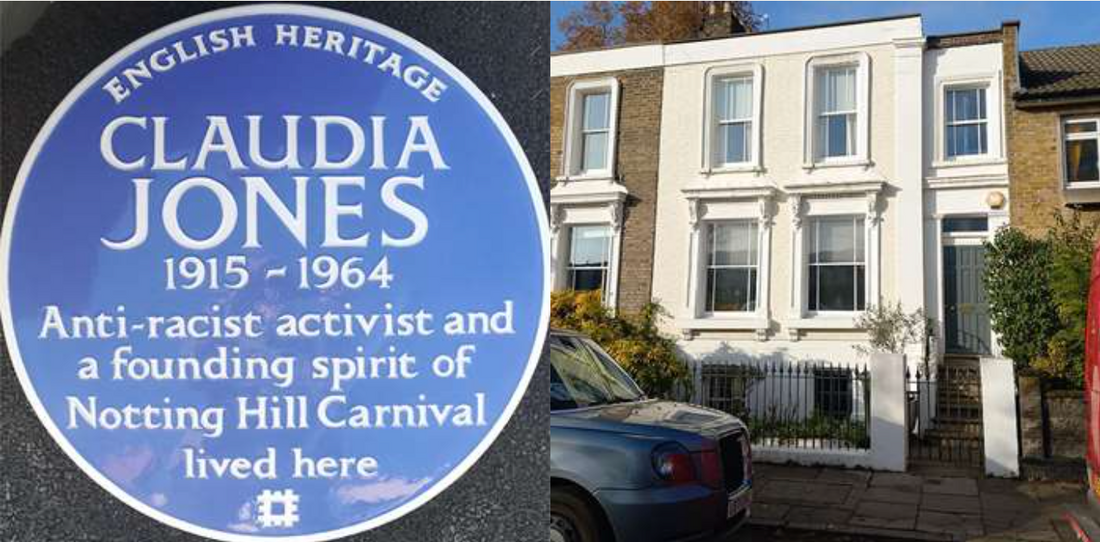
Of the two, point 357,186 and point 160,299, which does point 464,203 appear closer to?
point 357,186

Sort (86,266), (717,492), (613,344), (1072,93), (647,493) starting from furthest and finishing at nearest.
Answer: (1072,93), (613,344), (717,492), (647,493), (86,266)

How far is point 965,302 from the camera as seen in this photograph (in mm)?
15117

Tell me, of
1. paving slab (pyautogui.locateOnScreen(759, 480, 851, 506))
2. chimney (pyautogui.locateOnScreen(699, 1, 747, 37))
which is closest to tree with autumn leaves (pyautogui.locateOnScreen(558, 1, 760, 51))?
chimney (pyautogui.locateOnScreen(699, 1, 747, 37))

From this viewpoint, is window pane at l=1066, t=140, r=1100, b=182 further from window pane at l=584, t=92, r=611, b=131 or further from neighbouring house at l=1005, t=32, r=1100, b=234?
window pane at l=584, t=92, r=611, b=131

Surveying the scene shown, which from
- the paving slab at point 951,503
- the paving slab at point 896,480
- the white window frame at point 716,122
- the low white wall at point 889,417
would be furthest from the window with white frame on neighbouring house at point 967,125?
the paving slab at point 951,503

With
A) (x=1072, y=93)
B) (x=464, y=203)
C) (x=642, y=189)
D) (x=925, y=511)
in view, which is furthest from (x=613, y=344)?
(x=464, y=203)

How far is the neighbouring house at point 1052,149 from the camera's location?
14297 millimetres

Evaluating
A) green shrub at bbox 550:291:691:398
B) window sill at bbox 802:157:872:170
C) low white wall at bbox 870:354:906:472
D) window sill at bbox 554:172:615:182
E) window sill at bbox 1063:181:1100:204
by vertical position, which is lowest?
low white wall at bbox 870:354:906:472

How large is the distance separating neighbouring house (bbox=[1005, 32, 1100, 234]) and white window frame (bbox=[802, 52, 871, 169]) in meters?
2.31

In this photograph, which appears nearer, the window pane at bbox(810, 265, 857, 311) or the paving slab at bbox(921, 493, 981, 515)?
the paving slab at bbox(921, 493, 981, 515)

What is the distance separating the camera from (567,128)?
17922 millimetres

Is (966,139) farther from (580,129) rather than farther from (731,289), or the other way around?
(580,129)

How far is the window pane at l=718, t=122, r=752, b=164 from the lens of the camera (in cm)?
1681

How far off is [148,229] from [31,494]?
670mm
